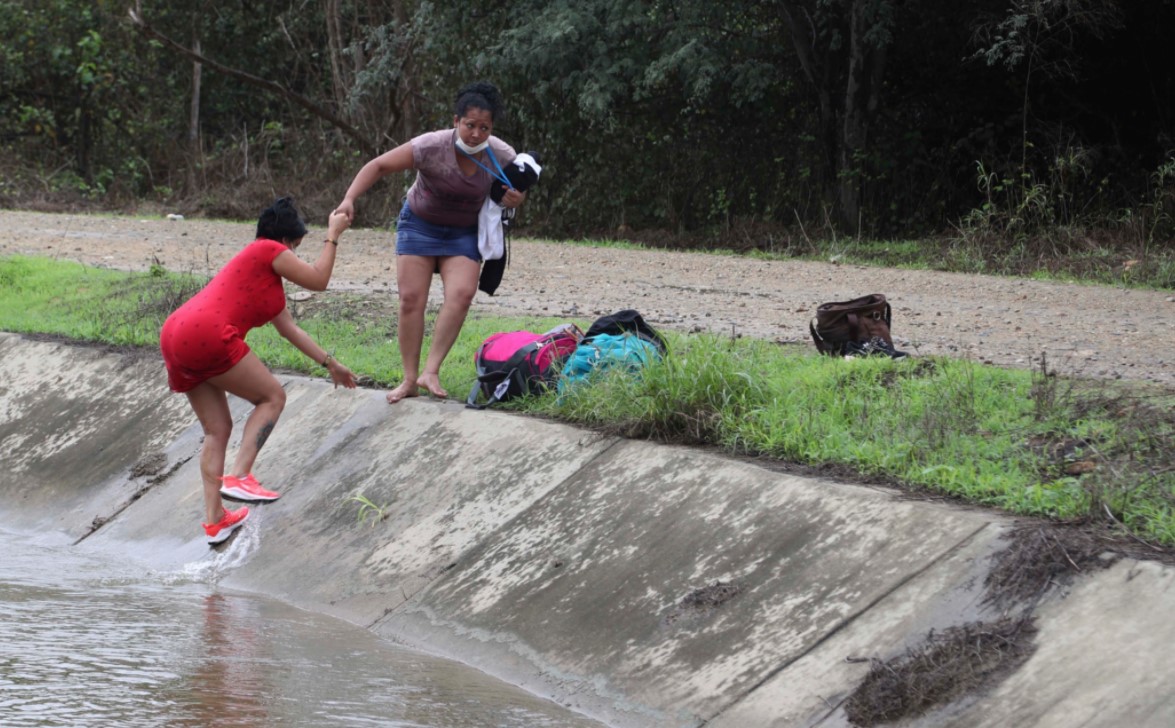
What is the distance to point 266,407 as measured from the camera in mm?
6648

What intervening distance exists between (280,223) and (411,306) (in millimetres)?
1010

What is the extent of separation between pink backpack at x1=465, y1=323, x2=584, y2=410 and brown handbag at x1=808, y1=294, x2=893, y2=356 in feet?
4.06

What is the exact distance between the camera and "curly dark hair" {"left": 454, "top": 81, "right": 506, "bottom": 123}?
6.91 meters

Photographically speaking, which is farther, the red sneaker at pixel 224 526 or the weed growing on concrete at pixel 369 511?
the red sneaker at pixel 224 526

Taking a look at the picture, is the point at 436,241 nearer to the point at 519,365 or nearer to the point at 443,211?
the point at 443,211

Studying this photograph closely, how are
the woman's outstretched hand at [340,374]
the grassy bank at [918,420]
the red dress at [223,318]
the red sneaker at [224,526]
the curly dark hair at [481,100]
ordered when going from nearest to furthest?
1. the grassy bank at [918,420]
2. the red dress at [223,318]
3. the red sneaker at [224,526]
4. the woman's outstretched hand at [340,374]
5. the curly dark hair at [481,100]

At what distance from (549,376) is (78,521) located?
2671 mm

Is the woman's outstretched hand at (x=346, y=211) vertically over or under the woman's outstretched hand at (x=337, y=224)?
over

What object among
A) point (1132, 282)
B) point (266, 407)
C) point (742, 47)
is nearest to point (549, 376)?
point (266, 407)

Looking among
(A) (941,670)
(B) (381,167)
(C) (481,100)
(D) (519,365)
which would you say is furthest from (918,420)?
(B) (381,167)

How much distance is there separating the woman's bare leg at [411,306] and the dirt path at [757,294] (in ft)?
6.67

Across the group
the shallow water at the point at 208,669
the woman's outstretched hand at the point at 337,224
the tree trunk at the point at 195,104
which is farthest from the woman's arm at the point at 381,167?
the tree trunk at the point at 195,104

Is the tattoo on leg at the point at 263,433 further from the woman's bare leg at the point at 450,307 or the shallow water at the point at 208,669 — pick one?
the woman's bare leg at the point at 450,307

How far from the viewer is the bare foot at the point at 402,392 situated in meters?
7.23
